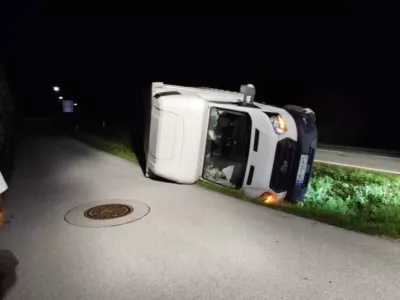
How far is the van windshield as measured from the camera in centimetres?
762

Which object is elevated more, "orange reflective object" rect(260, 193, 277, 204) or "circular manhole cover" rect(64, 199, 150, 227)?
"orange reflective object" rect(260, 193, 277, 204)

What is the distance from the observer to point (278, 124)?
22.7ft

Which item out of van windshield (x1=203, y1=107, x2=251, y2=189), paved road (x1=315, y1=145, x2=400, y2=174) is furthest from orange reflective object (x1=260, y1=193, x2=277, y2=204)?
paved road (x1=315, y1=145, x2=400, y2=174)

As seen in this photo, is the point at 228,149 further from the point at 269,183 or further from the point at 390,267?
the point at 390,267

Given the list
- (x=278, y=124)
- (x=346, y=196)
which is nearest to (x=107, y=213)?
(x=278, y=124)

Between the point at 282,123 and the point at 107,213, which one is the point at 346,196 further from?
the point at 107,213

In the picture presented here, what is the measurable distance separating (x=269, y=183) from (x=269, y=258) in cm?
286

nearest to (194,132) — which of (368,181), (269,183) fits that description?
(269,183)

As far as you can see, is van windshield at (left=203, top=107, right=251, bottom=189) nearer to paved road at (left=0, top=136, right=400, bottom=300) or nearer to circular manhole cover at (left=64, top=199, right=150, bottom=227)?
paved road at (left=0, top=136, right=400, bottom=300)

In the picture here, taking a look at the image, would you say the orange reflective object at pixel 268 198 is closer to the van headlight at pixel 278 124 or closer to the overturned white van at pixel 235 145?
the overturned white van at pixel 235 145

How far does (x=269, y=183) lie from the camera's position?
22.9 feet

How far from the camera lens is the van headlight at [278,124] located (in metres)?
6.86

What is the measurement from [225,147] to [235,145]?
29 centimetres

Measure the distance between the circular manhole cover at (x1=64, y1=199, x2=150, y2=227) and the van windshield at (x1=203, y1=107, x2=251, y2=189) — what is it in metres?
2.16
